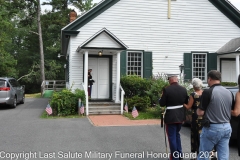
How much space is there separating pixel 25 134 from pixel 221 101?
6224 millimetres

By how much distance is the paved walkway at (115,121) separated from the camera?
→ 412 inches

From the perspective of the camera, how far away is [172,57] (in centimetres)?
1591

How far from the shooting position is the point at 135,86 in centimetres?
1368

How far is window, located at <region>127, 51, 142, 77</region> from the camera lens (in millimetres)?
15523

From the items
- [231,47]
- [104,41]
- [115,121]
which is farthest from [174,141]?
[231,47]

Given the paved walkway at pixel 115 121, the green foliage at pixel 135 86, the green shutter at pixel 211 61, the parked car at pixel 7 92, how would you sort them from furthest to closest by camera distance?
the green shutter at pixel 211 61 < the parked car at pixel 7 92 < the green foliage at pixel 135 86 < the paved walkway at pixel 115 121

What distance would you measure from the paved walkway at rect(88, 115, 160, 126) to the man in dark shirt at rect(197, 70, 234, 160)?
6125 millimetres

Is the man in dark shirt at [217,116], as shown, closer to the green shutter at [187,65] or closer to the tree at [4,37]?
the green shutter at [187,65]

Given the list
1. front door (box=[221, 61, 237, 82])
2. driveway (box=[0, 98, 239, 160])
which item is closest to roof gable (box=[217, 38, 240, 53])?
front door (box=[221, 61, 237, 82])

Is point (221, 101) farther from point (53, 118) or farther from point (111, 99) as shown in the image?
point (111, 99)

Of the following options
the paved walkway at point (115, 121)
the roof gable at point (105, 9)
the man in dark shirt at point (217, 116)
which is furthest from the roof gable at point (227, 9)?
the man in dark shirt at point (217, 116)

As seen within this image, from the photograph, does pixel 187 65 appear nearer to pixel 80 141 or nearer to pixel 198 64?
pixel 198 64

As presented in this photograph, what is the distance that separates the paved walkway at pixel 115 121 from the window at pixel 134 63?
3890 millimetres

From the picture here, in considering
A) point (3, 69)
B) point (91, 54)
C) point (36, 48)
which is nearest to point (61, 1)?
point (36, 48)
